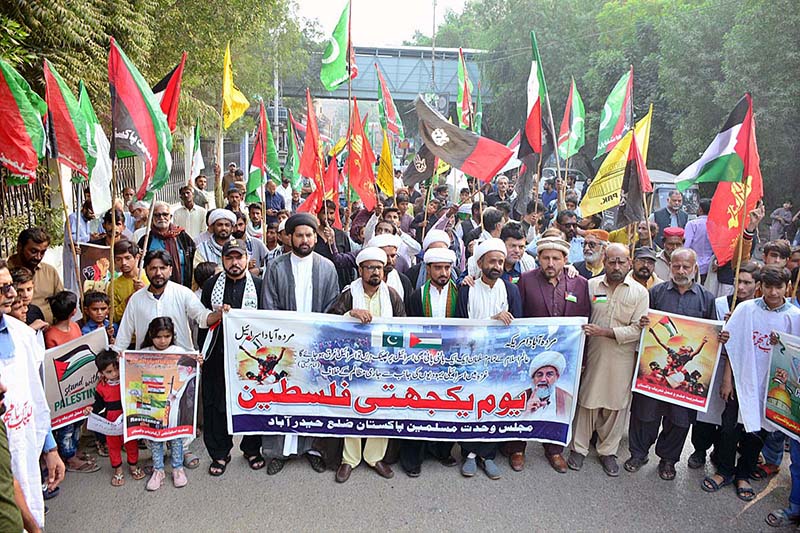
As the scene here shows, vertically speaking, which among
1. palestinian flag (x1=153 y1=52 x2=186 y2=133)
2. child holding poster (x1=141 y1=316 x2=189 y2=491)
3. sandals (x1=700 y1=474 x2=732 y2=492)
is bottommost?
sandals (x1=700 y1=474 x2=732 y2=492)

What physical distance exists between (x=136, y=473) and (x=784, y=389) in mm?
4524

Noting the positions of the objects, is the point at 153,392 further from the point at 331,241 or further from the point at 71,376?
the point at 331,241

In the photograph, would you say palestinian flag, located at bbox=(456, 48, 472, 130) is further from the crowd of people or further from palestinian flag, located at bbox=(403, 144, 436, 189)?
the crowd of people

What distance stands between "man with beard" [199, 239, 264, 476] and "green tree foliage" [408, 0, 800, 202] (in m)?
15.2

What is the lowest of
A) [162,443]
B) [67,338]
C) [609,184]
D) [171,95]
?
[162,443]

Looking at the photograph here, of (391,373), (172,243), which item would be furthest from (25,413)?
(172,243)

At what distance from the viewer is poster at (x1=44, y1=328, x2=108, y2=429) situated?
4430mm

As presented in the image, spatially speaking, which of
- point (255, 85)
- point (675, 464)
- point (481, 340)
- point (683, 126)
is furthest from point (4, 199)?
point (683, 126)

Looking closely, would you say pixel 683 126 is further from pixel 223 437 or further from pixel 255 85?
pixel 223 437

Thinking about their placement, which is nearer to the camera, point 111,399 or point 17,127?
point 111,399

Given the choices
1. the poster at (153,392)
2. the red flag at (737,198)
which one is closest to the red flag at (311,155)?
the poster at (153,392)

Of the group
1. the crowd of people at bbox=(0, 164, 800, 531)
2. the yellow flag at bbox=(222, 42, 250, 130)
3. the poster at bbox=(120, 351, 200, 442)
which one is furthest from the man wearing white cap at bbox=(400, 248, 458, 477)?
the yellow flag at bbox=(222, 42, 250, 130)

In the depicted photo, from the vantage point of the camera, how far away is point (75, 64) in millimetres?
8414

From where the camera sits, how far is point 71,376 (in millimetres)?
4527
